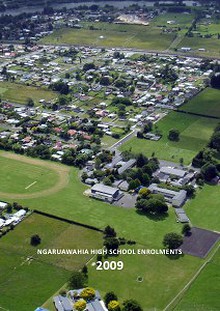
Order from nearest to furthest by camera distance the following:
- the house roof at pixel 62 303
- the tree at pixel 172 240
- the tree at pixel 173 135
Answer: the house roof at pixel 62 303 < the tree at pixel 172 240 < the tree at pixel 173 135

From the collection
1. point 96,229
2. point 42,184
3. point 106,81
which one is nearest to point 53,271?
point 96,229

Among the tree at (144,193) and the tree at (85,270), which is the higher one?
the tree at (144,193)

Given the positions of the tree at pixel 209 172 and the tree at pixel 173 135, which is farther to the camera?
the tree at pixel 173 135

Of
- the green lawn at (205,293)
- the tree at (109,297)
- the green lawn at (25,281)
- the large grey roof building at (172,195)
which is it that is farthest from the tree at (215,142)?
the tree at (109,297)

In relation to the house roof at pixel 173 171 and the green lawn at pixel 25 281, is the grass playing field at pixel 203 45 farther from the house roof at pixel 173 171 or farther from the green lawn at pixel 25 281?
the green lawn at pixel 25 281

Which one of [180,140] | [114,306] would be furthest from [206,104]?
[114,306]

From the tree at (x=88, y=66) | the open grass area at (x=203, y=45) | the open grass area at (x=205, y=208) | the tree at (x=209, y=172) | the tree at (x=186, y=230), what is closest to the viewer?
the tree at (x=186, y=230)
